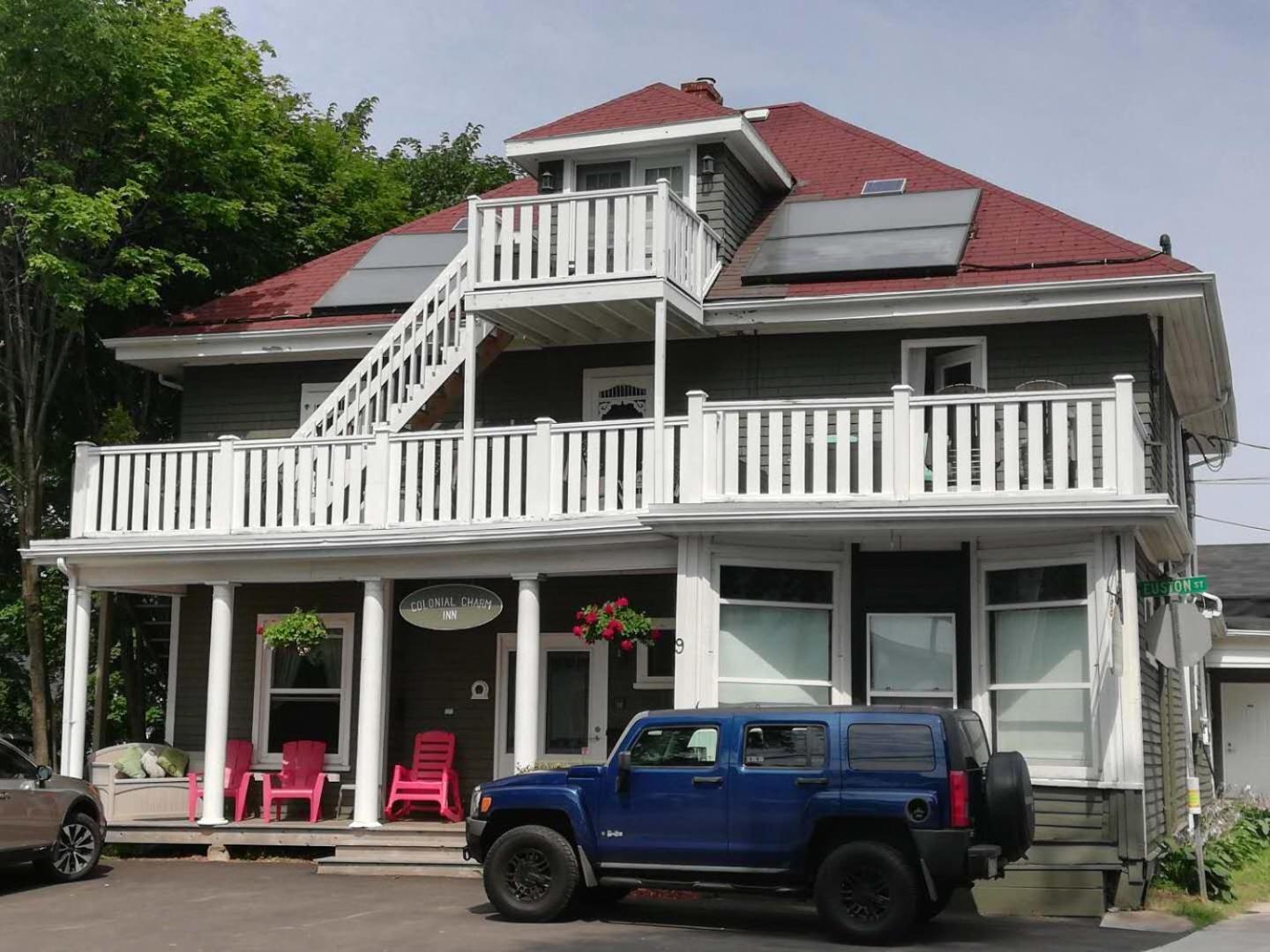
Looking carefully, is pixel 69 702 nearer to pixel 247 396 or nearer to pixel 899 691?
pixel 247 396

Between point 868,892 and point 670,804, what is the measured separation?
5.50 feet

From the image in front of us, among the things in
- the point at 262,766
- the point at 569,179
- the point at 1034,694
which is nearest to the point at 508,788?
the point at 1034,694

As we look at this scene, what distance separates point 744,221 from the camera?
20.3 metres

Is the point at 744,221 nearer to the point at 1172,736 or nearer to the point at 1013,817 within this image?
the point at 1172,736

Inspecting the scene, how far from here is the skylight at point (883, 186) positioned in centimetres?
2041

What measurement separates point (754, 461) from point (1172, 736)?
742 cm

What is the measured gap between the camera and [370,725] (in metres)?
17.5

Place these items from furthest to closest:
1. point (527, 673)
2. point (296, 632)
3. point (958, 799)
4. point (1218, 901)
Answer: point (296, 632), point (527, 673), point (1218, 901), point (958, 799)

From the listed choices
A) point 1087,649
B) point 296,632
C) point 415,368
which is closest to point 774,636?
point 1087,649

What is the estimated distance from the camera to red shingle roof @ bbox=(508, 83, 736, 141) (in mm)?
19625

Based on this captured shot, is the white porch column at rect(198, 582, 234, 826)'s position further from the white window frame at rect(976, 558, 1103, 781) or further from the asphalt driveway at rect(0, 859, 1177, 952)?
the white window frame at rect(976, 558, 1103, 781)

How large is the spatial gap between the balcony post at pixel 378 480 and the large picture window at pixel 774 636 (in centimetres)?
402

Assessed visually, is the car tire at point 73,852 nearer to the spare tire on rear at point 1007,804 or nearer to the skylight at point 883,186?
the spare tire on rear at point 1007,804

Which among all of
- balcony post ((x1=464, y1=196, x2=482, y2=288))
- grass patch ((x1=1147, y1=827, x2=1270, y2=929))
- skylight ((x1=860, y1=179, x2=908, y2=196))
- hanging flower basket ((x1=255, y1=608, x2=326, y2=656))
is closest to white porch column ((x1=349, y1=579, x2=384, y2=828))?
hanging flower basket ((x1=255, y1=608, x2=326, y2=656))
